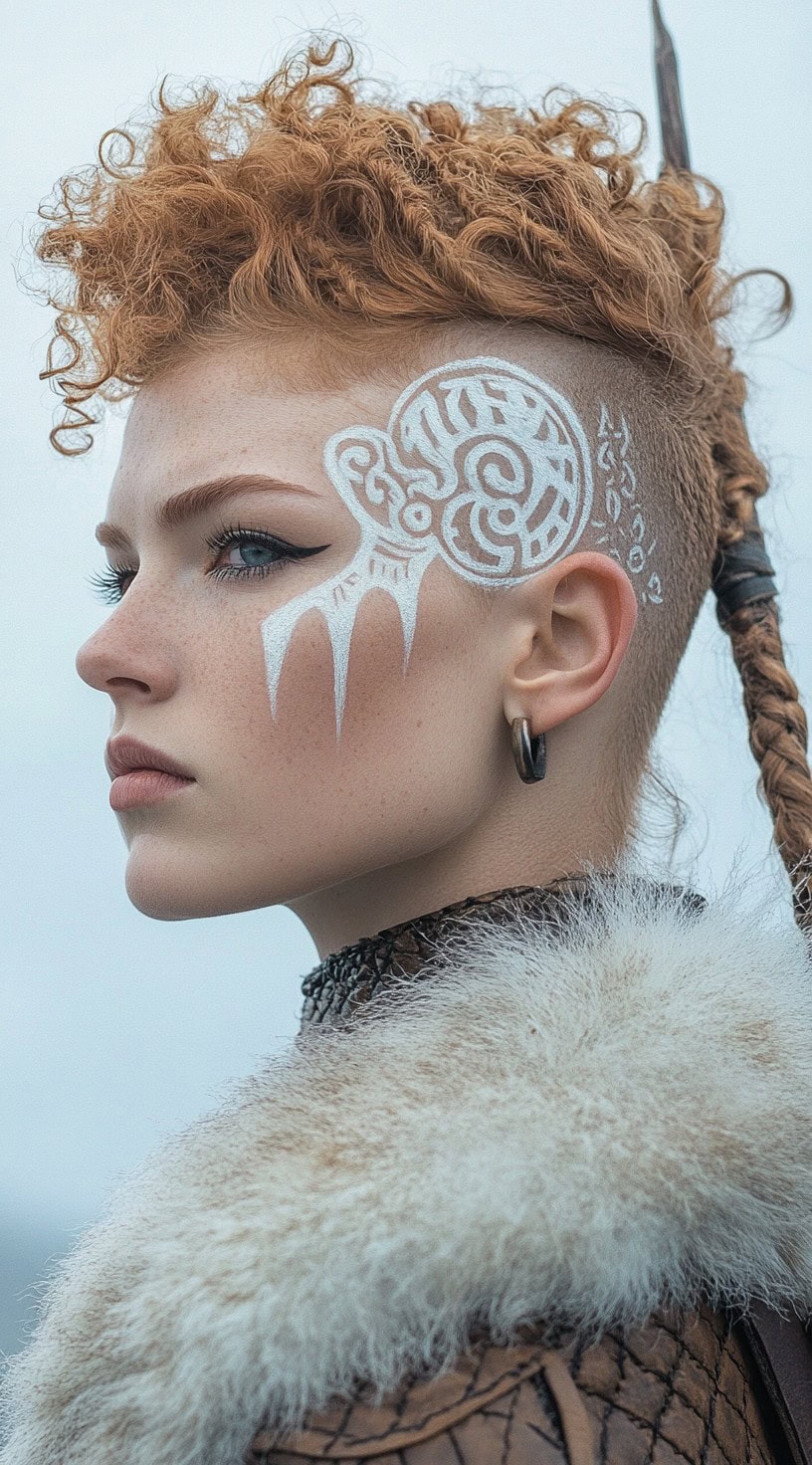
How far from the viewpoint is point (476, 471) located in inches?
74.9

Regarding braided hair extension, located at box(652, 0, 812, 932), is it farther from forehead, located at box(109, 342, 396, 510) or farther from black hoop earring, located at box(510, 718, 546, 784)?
forehead, located at box(109, 342, 396, 510)

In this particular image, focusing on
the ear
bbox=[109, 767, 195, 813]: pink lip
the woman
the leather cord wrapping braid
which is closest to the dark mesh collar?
the woman

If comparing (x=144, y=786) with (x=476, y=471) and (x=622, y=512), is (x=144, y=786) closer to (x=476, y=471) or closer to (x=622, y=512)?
(x=476, y=471)

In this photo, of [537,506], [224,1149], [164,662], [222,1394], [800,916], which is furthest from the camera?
[800,916]

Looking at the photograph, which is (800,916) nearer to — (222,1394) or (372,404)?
(372,404)

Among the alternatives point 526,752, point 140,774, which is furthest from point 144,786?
point 526,752

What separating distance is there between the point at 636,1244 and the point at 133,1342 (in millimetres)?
480

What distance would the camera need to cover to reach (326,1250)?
1.19m

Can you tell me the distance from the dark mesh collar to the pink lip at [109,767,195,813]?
357mm

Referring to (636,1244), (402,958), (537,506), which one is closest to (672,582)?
(537,506)

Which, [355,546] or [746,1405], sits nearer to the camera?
[746,1405]

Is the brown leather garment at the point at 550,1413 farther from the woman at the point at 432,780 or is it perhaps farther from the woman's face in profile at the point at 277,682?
the woman's face in profile at the point at 277,682

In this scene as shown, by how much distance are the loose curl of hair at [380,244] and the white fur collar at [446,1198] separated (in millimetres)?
700

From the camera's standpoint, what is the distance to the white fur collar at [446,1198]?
1.17m
